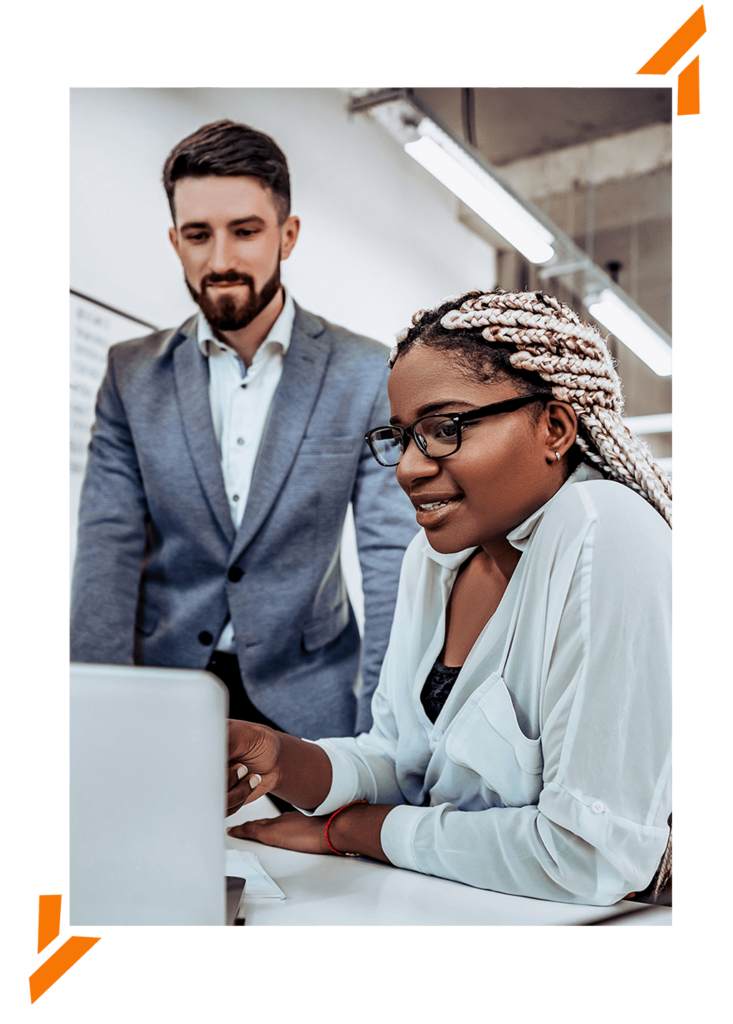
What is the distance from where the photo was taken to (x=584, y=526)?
3.64 ft

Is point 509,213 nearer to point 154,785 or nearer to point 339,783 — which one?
point 339,783

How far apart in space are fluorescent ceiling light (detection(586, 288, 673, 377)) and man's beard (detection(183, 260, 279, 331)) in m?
0.58

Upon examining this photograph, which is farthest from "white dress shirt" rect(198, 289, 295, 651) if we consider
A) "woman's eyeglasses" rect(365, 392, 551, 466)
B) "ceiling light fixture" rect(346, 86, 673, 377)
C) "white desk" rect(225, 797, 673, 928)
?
"white desk" rect(225, 797, 673, 928)

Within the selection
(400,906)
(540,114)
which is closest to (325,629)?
(400,906)

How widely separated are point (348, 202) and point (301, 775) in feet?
3.30

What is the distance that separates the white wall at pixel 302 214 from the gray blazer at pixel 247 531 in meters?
0.06

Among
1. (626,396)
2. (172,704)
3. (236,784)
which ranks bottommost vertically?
(236,784)

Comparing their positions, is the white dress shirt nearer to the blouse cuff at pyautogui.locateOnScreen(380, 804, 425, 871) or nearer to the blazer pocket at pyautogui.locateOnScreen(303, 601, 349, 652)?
the blazer pocket at pyautogui.locateOnScreen(303, 601, 349, 652)

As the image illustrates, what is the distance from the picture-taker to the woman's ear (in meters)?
1.21

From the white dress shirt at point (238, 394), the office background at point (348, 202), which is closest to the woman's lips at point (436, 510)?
the office background at point (348, 202)

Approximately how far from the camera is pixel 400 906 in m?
1.08
